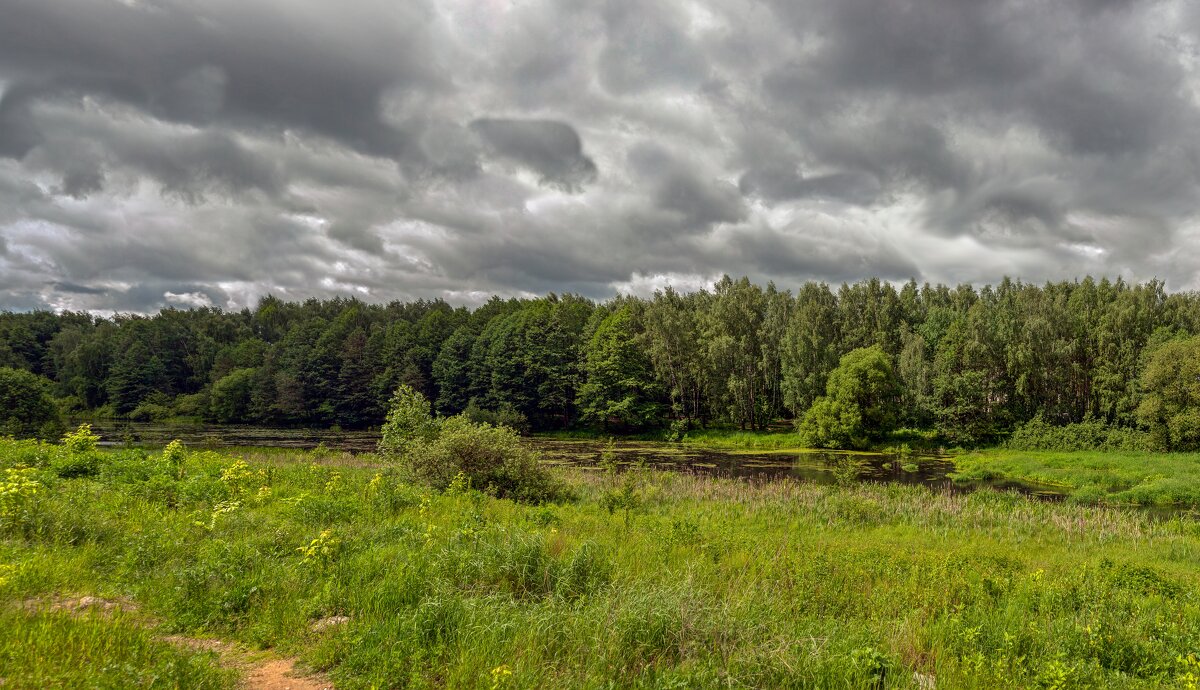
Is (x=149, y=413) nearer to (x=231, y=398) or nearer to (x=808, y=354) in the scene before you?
(x=231, y=398)

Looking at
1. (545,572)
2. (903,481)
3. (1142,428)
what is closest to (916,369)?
(1142,428)

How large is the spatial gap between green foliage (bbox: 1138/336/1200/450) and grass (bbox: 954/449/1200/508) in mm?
2141

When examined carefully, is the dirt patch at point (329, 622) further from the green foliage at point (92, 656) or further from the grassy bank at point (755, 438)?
the grassy bank at point (755, 438)

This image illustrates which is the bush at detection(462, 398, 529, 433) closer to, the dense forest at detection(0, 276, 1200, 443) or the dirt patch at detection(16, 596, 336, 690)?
the dense forest at detection(0, 276, 1200, 443)

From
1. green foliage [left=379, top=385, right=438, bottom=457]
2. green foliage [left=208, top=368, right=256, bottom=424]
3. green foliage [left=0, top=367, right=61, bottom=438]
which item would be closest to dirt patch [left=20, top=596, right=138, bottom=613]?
green foliage [left=379, top=385, right=438, bottom=457]

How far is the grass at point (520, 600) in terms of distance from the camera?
6008mm

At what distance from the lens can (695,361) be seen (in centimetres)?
7138

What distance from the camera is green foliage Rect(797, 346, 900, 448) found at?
54.8m

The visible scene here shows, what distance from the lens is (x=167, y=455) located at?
17594mm

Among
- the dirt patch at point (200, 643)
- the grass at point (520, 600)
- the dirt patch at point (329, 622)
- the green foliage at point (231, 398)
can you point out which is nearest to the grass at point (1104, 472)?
the grass at point (520, 600)

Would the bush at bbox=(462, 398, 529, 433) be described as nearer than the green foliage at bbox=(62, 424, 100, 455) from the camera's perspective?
No

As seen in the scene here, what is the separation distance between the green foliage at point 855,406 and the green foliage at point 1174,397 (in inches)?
777

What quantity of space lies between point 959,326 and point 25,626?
255 ft

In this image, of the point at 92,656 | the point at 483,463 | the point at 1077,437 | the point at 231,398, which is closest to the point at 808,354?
the point at 1077,437
